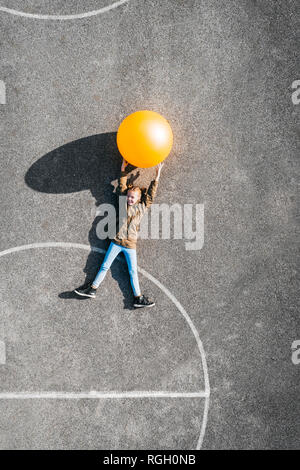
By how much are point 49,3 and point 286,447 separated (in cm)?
788

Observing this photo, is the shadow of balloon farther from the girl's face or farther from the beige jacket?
the girl's face

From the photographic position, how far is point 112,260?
5.20 m

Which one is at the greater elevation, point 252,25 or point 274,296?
point 252,25

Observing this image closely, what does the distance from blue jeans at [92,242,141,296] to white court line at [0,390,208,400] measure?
1.61 metres

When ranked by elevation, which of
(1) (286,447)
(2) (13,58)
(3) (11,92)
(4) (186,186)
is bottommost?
(1) (286,447)

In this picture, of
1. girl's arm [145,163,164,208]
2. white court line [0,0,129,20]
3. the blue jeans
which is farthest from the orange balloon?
white court line [0,0,129,20]

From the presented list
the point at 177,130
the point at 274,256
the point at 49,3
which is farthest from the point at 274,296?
the point at 49,3

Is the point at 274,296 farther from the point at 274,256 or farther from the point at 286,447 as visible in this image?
the point at 286,447

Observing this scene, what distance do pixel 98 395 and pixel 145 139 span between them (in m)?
3.96

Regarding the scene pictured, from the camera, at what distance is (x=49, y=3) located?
16.7 feet

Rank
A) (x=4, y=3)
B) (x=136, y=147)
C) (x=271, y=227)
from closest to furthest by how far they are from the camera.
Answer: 1. (x=136, y=147)
2. (x=4, y=3)
3. (x=271, y=227)

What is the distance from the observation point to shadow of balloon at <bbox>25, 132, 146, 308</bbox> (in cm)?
522

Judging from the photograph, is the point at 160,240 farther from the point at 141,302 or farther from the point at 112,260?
the point at 141,302

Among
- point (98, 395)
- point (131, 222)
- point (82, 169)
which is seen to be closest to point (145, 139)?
point (131, 222)
